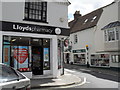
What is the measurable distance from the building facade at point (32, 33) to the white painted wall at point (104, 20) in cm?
1113

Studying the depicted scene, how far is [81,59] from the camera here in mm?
28250

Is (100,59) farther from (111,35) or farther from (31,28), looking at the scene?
(31,28)

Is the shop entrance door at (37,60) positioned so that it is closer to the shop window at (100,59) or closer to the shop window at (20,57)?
the shop window at (20,57)

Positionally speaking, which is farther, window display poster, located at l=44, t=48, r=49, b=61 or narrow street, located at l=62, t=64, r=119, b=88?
window display poster, located at l=44, t=48, r=49, b=61

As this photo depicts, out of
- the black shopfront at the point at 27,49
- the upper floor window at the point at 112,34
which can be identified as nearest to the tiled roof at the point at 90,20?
the upper floor window at the point at 112,34

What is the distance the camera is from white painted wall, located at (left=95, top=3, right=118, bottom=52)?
21938 mm

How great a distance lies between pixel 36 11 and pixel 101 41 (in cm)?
1431

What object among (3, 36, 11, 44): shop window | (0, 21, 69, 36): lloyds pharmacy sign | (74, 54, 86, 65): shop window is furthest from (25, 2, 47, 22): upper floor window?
(74, 54, 86, 65): shop window

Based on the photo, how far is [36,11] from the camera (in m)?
12.3

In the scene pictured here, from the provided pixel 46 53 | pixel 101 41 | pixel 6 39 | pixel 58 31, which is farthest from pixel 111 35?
pixel 6 39

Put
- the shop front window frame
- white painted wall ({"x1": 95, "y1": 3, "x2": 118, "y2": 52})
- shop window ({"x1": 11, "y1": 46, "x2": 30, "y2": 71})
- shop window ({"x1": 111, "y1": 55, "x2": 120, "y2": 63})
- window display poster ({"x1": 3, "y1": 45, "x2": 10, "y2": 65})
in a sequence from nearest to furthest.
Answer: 1. window display poster ({"x1": 3, "y1": 45, "x2": 10, "y2": 65})
2. shop window ({"x1": 11, "y1": 46, "x2": 30, "y2": 71})
3. the shop front window frame
4. shop window ({"x1": 111, "y1": 55, "x2": 120, "y2": 63})
5. white painted wall ({"x1": 95, "y1": 3, "x2": 118, "y2": 52})

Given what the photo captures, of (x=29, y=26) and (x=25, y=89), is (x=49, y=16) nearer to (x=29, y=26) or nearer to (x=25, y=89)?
(x=29, y=26)

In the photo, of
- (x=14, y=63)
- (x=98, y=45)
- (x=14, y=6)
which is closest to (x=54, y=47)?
(x=14, y=63)

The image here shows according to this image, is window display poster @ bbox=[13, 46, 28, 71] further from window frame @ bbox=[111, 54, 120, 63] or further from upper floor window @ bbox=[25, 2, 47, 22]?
window frame @ bbox=[111, 54, 120, 63]
